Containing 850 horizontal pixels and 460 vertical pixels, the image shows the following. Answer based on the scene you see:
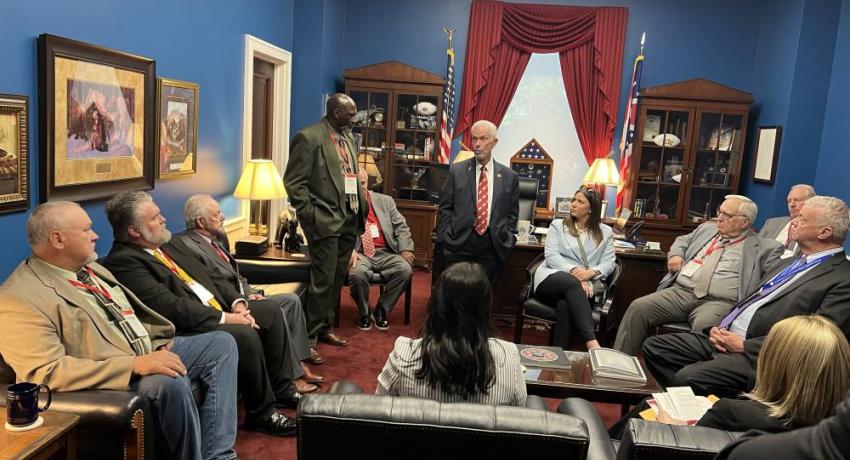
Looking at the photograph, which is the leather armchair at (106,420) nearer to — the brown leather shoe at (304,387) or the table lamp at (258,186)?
the brown leather shoe at (304,387)

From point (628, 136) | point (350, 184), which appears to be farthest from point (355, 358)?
point (628, 136)

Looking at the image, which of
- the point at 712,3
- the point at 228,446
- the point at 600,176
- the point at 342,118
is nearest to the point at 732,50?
the point at 712,3

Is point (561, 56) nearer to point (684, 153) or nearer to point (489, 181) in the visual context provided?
point (684, 153)

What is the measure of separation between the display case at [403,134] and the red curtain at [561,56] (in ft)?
1.89

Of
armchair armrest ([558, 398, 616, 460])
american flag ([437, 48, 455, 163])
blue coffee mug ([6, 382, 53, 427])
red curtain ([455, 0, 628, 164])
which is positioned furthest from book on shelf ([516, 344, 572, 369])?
red curtain ([455, 0, 628, 164])

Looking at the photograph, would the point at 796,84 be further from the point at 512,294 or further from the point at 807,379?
the point at 807,379

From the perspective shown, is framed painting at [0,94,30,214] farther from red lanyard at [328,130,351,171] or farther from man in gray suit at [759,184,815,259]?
man in gray suit at [759,184,815,259]

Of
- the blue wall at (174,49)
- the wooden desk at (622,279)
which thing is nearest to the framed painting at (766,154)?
the wooden desk at (622,279)

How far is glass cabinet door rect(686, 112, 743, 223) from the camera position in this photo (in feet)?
20.5

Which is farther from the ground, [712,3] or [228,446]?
[712,3]

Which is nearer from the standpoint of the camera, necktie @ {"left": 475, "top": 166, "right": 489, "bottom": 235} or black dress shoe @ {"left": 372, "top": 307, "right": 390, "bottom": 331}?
necktie @ {"left": 475, "top": 166, "right": 489, "bottom": 235}

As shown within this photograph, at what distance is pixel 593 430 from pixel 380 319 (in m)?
2.77

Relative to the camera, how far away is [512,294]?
4.82m

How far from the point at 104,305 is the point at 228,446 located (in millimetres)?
745
